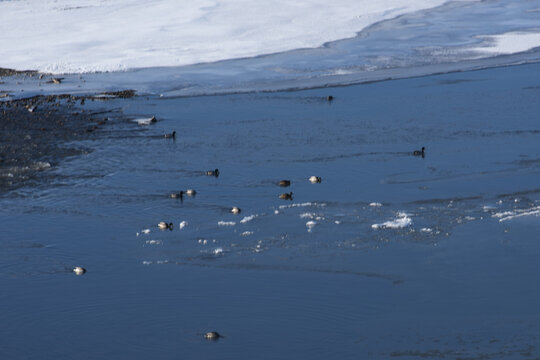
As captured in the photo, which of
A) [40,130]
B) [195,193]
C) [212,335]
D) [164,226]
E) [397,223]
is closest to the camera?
[212,335]

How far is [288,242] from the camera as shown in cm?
864

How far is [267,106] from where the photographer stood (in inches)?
612

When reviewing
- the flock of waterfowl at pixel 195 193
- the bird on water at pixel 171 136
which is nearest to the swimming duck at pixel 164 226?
the flock of waterfowl at pixel 195 193

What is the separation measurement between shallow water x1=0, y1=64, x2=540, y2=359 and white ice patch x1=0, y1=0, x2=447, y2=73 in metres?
7.55

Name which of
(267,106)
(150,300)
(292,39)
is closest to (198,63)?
(292,39)

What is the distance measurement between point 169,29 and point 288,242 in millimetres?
17802

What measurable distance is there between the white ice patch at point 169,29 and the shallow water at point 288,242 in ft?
24.8

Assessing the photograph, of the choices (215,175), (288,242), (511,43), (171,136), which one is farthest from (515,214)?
(511,43)

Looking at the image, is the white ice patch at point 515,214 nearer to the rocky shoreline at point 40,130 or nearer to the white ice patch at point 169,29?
the rocky shoreline at point 40,130

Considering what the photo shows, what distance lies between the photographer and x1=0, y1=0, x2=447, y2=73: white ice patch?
21438mm

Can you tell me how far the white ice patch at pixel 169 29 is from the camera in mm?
21438

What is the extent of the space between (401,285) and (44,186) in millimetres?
5813

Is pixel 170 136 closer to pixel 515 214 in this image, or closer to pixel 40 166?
pixel 40 166

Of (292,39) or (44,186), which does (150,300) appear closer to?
(44,186)
